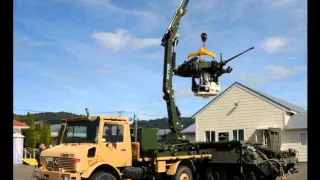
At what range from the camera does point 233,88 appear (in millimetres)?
32000

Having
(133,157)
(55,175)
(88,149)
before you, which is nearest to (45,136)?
(133,157)

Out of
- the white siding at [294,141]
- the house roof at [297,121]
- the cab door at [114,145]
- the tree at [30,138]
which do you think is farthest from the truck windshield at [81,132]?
the tree at [30,138]

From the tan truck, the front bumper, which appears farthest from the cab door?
the front bumper

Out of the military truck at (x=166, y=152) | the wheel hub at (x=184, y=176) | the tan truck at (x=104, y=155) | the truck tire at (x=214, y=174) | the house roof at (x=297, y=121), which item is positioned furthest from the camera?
the house roof at (x=297, y=121)

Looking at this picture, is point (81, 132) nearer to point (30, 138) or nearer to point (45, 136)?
point (30, 138)

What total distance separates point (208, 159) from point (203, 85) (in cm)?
299

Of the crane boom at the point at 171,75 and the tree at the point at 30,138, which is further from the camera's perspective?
the tree at the point at 30,138

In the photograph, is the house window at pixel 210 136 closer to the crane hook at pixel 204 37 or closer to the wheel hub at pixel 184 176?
the crane hook at pixel 204 37

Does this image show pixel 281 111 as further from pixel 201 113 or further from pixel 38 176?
pixel 38 176

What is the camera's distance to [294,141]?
2888 centimetres

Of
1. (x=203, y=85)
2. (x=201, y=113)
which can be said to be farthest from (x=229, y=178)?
(x=201, y=113)

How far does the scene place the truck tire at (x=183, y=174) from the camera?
1377 cm

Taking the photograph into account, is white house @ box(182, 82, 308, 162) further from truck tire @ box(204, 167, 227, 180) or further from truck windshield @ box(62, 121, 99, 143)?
truck windshield @ box(62, 121, 99, 143)

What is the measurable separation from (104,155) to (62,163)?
1.19 m
